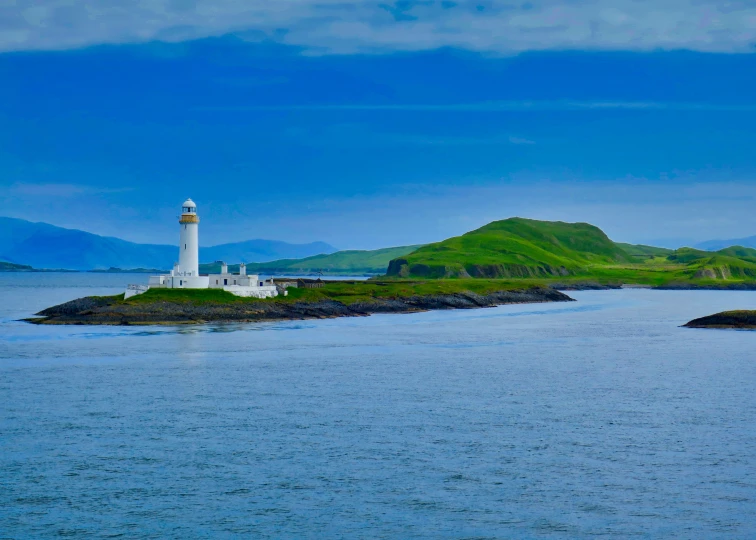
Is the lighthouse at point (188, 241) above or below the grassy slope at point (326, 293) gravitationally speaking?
above

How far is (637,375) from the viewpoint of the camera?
188 feet

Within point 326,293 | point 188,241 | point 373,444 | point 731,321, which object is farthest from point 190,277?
point 373,444

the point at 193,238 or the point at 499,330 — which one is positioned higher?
the point at 193,238

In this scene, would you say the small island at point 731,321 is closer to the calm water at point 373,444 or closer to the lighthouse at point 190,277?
the calm water at point 373,444

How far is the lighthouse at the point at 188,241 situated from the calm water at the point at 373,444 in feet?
116

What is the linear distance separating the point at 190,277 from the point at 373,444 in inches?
2829

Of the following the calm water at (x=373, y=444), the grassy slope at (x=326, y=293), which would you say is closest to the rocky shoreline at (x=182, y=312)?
the grassy slope at (x=326, y=293)

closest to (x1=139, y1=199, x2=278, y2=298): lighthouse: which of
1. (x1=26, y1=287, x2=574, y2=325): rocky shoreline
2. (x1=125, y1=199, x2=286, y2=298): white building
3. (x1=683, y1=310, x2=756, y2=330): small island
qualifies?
(x1=125, y1=199, x2=286, y2=298): white building

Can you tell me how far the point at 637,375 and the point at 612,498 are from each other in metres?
30.6

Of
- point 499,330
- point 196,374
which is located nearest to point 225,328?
point 499,330

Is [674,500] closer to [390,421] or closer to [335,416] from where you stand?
[390,421]

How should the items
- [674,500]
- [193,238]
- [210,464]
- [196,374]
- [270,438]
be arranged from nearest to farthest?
[674,500] < [210,464] < [270,438] < [196,374] < [193,238]

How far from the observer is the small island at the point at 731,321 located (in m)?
99.1

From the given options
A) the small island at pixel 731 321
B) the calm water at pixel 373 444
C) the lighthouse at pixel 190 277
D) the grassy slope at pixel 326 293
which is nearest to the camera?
the calm water at pixel 373 444
